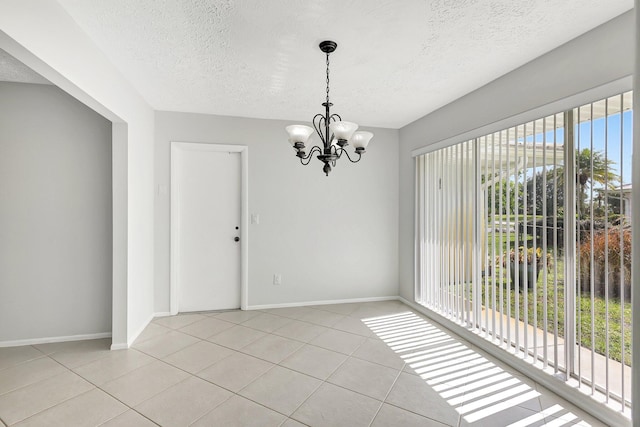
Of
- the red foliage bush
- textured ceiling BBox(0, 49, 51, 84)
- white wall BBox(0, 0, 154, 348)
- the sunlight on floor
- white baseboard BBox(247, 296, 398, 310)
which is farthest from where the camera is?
white baseboard BBox(247, 296, 398, 310)

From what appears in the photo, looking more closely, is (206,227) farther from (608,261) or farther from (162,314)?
(608,261)

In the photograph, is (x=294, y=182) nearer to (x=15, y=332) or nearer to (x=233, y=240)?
(x=233, y=240)

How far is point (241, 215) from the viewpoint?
413 cm

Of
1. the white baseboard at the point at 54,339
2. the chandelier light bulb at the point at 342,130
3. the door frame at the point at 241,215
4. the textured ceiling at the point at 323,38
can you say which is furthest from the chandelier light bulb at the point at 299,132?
the white baseboard at the point at 54,339

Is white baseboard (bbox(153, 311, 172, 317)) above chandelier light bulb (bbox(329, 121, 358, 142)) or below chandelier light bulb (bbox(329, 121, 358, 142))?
below

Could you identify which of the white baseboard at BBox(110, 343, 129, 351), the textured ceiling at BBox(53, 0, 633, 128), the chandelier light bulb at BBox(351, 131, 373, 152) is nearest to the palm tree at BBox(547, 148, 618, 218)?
the textured ceiling at BBox(53, 0, 633, 128)

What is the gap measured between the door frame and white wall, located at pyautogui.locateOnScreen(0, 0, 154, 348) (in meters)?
0.24

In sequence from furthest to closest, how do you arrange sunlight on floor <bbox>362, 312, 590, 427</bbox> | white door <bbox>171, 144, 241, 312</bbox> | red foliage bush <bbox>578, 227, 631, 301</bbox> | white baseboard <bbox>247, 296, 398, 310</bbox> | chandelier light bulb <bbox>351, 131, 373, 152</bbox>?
1. white baseboard <bbox>247, 296, 398, 310</bbox>
2. white door <bbox>171, 144, 241, 312</bbox>
3. chandelier light bulb <bbox>351, 131, 373, 152</bbox>
4. sunlight on floor <bbox>362, 312, 590, 427</bbox>
5. red foliage bush <bbox>578, 227, 631, 301</bbox>

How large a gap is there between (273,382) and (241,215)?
7.35ft

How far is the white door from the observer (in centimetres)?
399

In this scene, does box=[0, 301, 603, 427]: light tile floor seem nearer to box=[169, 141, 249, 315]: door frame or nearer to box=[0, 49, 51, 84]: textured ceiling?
box=[169, 141, 249, 315]: door frame

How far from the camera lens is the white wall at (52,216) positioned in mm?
2992

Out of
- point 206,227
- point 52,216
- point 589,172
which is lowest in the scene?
point 206,227

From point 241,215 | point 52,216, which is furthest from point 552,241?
point 52,216
